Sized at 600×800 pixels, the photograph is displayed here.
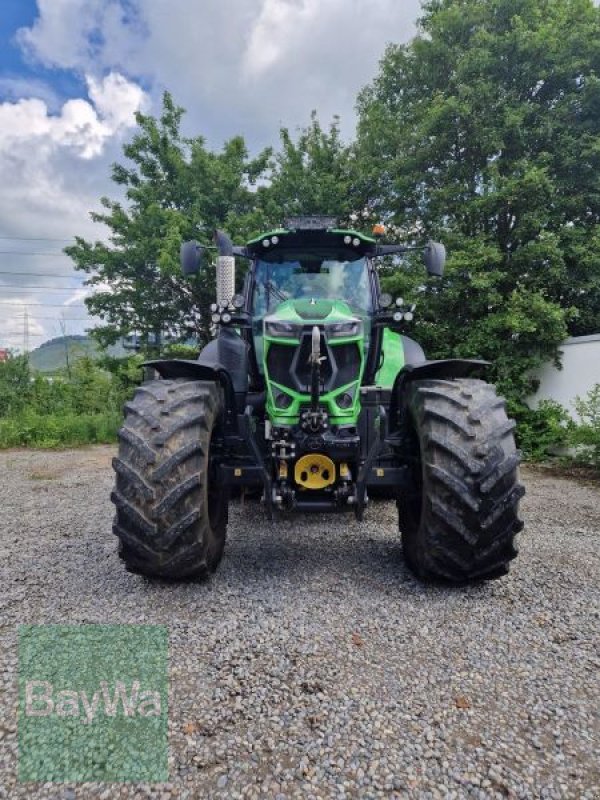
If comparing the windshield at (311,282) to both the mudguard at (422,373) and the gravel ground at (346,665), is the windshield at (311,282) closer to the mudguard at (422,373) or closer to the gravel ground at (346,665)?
the mudguard at (422,373)

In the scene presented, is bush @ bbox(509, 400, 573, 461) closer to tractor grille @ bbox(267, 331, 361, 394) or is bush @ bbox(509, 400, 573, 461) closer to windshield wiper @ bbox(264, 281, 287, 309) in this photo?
windshield wiper @ bbox(264, 281, 287, 309)

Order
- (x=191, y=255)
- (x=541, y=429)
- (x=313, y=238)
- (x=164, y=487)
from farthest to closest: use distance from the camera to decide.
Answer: (x=541, y=429) → (x=313, y=238) → (x=191, y=255) → (x=164, y=487)

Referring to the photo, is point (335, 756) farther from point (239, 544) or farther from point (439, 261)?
point (439, 261)

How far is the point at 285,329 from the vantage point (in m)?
3.11

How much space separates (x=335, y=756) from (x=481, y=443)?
1.66 metres

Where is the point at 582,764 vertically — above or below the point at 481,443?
below

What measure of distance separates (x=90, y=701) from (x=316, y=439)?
166 centimetres

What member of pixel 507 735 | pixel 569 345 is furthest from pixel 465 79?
pixel 507 735

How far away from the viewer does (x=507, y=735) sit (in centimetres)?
183

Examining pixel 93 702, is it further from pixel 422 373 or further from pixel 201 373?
pixel 422 373

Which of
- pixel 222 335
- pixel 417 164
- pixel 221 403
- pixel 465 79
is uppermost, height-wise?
pixel 465 79

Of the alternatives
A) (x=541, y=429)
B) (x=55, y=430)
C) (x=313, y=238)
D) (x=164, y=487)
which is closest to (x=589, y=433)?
(x=541, y=429)

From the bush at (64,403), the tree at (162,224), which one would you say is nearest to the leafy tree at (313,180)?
the tree at (162,224)

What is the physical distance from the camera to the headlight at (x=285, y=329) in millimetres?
3086
